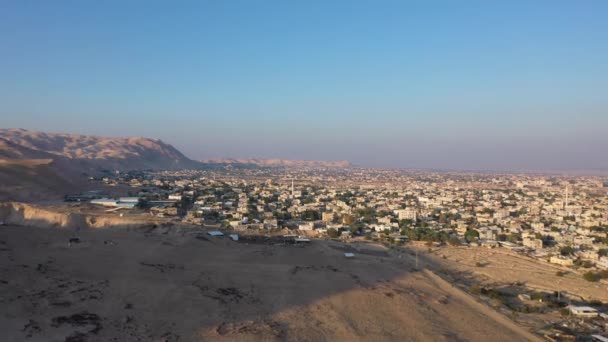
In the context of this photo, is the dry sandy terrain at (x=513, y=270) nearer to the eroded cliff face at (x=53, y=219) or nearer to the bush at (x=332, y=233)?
the bush at (x=332, y=233)

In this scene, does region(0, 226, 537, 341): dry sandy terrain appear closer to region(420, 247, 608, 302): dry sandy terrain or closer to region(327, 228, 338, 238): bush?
region(420, 247, 608, 302): dry sandy terrain

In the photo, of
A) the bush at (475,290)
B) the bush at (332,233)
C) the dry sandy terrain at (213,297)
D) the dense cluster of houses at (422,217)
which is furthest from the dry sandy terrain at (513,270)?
the bush at (332,233)

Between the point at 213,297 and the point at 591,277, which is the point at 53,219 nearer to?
the point at 213,297

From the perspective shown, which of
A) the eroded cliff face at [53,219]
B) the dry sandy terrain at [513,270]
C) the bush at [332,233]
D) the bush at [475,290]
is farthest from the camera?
the bush at [332,233]

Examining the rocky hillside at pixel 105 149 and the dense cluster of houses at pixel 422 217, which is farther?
the rocky hillside at pixel 105 149

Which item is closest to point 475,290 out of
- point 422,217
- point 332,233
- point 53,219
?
point 332,233

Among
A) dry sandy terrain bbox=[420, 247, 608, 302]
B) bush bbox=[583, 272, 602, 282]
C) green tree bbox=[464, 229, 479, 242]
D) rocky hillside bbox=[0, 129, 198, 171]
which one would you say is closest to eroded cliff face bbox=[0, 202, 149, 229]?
dry sandy terrain bbox=[420, 247, 608, 302]
